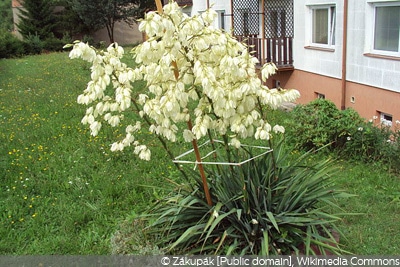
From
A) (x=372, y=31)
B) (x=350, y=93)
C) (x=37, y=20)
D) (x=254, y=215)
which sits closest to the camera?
(x=254, y=215)

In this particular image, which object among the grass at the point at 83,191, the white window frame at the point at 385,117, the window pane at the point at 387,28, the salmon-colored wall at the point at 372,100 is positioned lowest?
the grass at the point at 83,191

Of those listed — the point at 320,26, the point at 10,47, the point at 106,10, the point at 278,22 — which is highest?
the point at 106,10

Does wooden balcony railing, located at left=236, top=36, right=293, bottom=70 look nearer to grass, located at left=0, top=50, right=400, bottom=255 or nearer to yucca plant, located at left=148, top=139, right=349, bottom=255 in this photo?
grass, located at left=0, top=50, right=400, bottom=255

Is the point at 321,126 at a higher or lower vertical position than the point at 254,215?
higher

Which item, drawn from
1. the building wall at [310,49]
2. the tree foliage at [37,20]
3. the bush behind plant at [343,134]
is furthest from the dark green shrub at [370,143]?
the tree foliage at [37,20]

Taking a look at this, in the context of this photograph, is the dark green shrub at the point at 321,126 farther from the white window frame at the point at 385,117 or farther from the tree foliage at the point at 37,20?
the tree foliage at the point at 37,20

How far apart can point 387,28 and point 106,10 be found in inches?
969

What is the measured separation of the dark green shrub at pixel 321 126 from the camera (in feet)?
23.8

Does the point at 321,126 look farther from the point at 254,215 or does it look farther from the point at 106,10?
the point at 106,10

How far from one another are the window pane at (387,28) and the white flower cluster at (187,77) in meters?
5.42

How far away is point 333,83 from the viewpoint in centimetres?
1049

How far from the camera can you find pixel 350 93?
9.79 m

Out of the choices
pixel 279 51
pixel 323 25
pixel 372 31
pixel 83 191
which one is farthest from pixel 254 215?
pixel 279 51

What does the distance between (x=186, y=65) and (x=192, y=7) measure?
18595 mm
